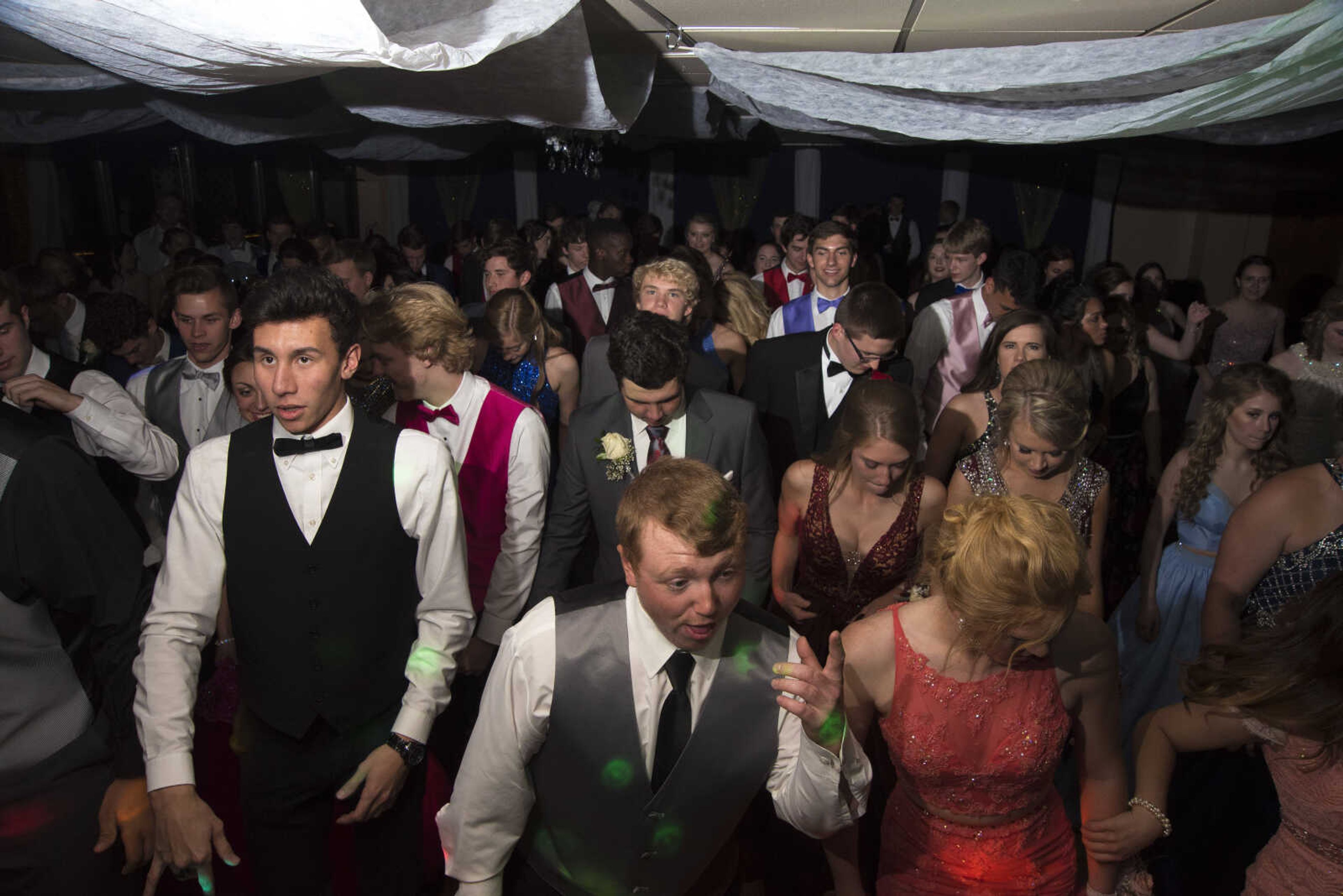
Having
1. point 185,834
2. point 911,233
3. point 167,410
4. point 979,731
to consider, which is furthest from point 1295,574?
point 911,233

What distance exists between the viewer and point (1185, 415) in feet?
20.4

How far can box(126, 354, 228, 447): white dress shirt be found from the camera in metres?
3.21

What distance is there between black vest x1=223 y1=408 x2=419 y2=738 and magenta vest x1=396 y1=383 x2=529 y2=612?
729 millimetres

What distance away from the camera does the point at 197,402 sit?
3.23 m

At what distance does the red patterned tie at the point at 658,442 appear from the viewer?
272 cm

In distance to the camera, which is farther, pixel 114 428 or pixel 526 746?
pixel 114 428

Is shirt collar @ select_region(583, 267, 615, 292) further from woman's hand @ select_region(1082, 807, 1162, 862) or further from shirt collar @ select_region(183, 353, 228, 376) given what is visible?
woman's hand @ select_region(1082, 807, 1162, 862)

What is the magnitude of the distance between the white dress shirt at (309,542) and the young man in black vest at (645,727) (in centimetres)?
35

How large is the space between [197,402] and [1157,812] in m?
3.17

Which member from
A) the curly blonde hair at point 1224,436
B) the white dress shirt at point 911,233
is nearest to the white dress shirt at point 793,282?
the curly blonde hair at point 1224,436

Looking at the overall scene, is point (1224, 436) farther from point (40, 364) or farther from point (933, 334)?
point (40, 364)

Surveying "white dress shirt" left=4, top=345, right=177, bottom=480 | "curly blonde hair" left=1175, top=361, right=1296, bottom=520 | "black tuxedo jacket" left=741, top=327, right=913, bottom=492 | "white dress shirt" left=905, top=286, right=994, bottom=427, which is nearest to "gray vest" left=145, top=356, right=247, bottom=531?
"white dress shirt" left=4, top=345, right=177, bottom=480

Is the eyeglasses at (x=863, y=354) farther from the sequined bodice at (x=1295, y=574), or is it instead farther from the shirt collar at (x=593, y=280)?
the shirt collar at (x=593, y=280)

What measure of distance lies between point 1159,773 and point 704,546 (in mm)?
1202
